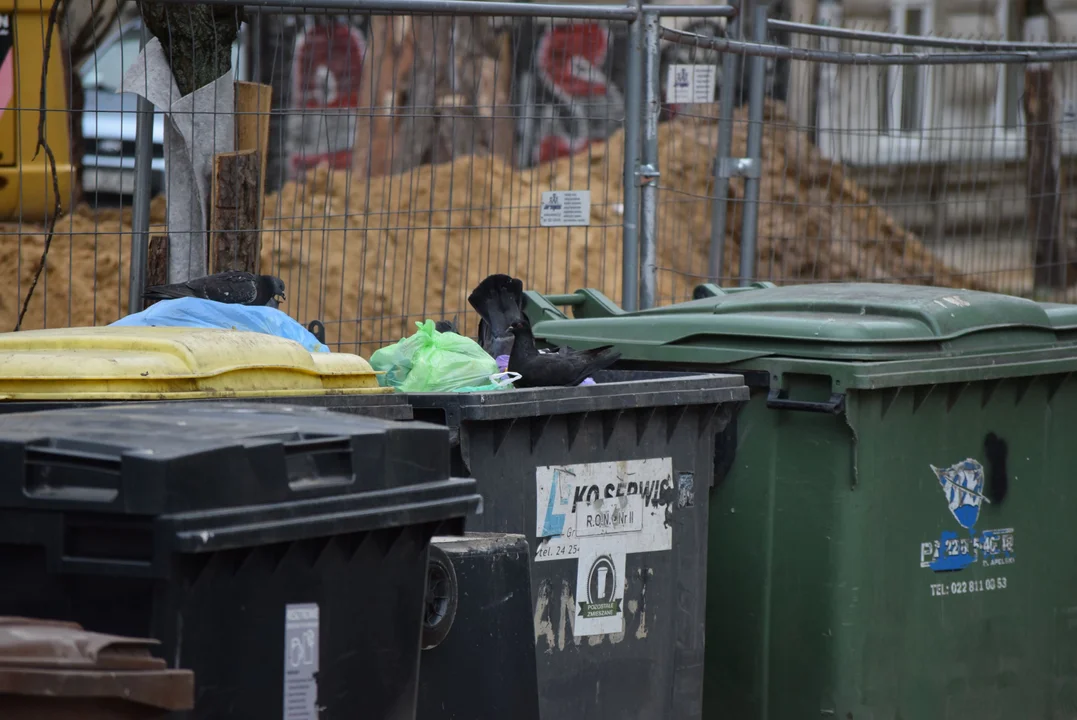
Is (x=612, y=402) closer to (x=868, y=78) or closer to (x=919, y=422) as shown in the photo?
(x=919, y=422)

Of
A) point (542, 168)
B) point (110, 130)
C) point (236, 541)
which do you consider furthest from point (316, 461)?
point (110, 130)

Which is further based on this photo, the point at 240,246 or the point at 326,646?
the point at 240,246

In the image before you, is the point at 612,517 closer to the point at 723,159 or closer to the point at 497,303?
the point at 497,303

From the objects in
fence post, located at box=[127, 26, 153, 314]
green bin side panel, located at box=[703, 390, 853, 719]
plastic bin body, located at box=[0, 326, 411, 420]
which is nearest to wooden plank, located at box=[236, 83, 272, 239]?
fence post, located at box=[127, 26, 153, 314]

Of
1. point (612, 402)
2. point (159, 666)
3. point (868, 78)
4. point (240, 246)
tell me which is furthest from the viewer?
point (868, 78)

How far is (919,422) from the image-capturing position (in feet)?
13.8

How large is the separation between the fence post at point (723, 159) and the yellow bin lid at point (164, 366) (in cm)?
346

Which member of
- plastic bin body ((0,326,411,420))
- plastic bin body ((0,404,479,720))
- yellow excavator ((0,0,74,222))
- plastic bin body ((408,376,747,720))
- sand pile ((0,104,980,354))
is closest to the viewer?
plastic bin body ((0,404,479,720))

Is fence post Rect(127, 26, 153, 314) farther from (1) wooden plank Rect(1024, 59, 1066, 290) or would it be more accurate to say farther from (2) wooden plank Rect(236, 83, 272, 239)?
(1) wooden plank Rect(1024, 59, 1066, 290)

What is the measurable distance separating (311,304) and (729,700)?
15.6ft

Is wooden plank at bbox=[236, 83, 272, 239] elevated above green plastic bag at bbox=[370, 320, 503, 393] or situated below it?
above

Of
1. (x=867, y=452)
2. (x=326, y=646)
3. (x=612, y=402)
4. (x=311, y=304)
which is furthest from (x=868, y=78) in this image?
(x=326, y=646)

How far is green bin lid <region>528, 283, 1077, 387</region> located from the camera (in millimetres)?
4121

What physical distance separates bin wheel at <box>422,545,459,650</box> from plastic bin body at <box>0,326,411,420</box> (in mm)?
456
